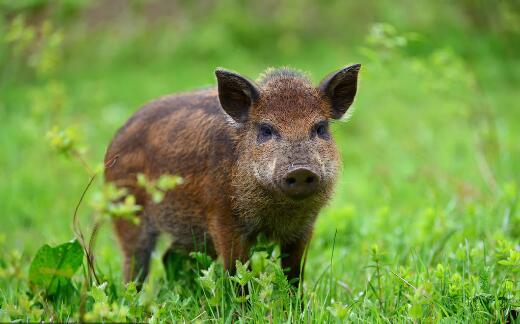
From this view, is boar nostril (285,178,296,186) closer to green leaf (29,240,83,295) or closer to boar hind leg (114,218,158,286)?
green leaf (29,240,83,295)

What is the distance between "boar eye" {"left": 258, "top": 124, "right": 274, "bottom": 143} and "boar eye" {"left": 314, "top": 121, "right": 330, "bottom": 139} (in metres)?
0.29

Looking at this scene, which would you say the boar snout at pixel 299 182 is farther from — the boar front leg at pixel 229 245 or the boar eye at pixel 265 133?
the boar front leg at pixel 229 245

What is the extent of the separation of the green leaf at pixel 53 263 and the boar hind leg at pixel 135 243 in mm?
1112

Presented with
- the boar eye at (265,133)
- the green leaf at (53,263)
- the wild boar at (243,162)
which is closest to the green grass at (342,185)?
the green leaf at (53,263)

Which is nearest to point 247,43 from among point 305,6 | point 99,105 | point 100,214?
point 305,6

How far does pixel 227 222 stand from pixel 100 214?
176cm

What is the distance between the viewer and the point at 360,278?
16.4 feet

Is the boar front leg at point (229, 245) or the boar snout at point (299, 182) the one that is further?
the boar front leg at point (229, 245)

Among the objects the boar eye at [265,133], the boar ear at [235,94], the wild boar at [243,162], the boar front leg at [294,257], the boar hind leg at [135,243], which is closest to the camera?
the wild boar at [243,162]

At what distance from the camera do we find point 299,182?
3.89 m

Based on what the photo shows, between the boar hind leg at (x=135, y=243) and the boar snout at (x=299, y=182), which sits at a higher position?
the boar snout at (x=299, y=182)

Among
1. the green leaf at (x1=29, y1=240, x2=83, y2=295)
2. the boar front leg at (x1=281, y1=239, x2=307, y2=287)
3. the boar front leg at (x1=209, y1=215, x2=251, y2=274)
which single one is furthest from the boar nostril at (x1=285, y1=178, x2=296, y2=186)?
the green leaf at (x1=29, y1=240, x2=83, y2=295)

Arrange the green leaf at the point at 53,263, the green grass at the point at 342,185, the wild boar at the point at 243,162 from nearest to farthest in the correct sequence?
the green grass at the point at 342,185
the green leaf at the point at 53,263
the wild boar at the point at 243,162

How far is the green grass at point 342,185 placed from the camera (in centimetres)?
385
